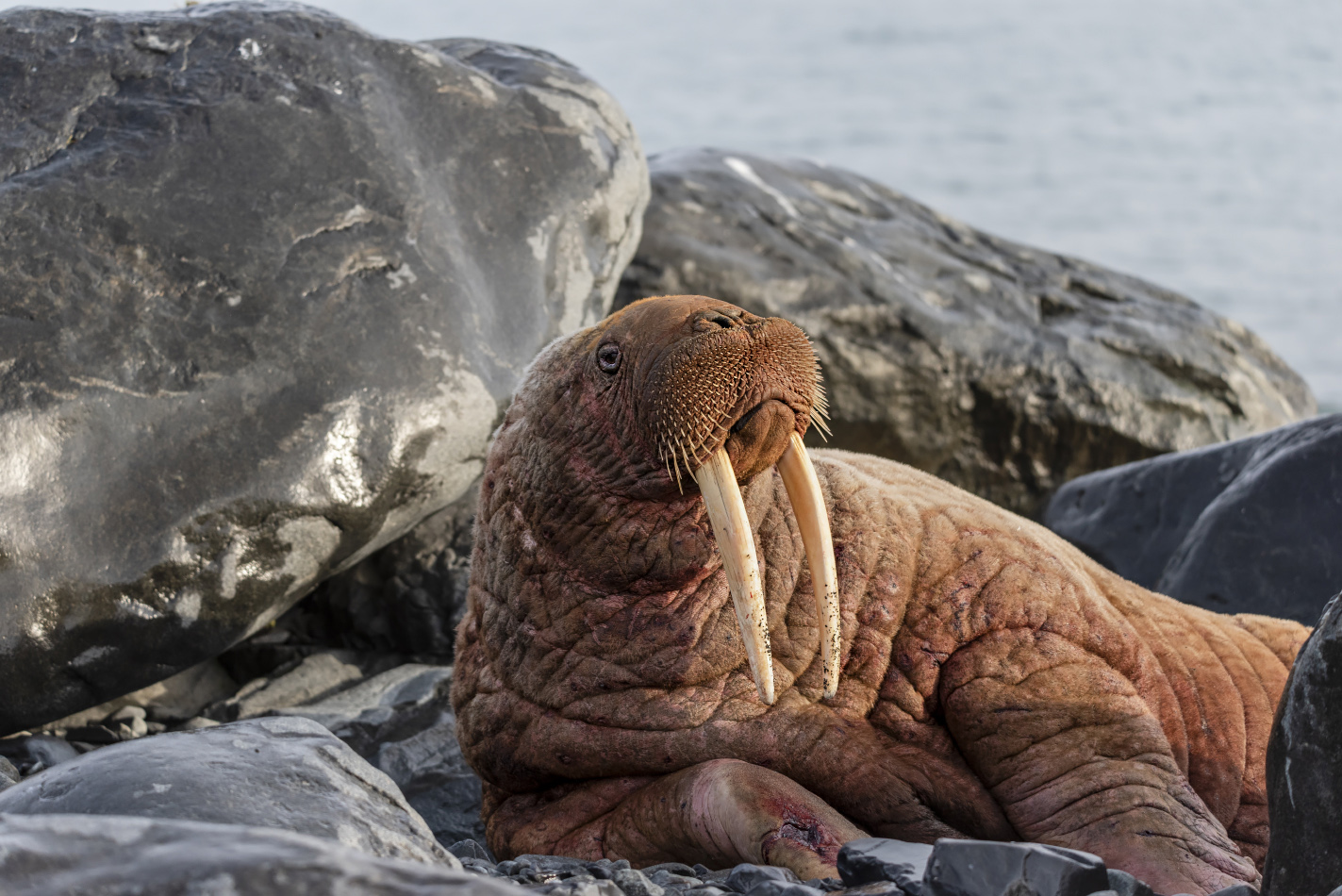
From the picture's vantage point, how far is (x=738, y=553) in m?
3.55

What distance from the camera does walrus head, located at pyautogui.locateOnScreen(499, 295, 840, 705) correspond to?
11.7 feet

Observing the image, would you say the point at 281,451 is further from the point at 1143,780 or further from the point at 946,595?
the point at 1143,780

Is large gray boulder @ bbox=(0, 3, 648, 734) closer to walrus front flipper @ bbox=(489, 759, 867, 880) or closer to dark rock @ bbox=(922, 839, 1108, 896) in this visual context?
walrus front flipper @ bbox=(489, 759, 867, 880)

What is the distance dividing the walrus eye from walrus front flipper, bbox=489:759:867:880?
110 centimetres

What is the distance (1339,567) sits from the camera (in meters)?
5.68

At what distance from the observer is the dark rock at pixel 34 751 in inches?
201

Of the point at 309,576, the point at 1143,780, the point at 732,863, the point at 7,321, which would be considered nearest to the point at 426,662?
the point at 309,576

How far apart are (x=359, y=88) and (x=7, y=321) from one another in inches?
77.4

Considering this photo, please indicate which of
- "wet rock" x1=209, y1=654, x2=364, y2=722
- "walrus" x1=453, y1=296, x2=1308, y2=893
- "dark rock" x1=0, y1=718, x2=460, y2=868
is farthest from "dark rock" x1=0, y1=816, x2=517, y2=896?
"wet rock" x1=209, y1=654, x2=364, y2=722

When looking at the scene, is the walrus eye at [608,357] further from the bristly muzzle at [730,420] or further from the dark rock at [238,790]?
the dark rock at [238,790]

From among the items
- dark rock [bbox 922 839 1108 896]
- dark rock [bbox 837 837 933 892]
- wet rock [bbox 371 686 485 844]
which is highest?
dark rock [bbox 922 839 1108 896]

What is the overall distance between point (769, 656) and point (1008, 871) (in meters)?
0.98

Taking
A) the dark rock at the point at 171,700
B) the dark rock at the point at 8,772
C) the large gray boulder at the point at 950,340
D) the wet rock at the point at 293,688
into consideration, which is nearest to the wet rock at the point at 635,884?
the dark rock at the point at 8,772

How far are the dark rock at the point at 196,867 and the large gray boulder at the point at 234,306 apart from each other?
3204mm
